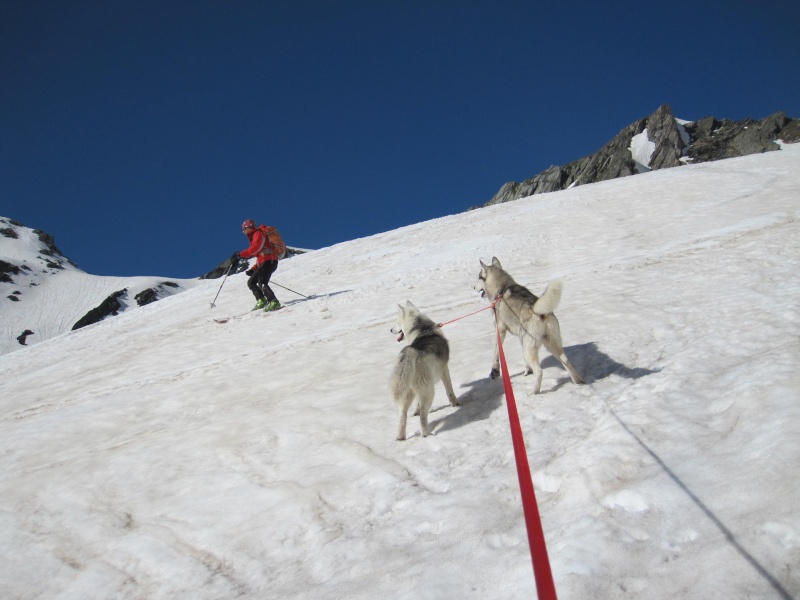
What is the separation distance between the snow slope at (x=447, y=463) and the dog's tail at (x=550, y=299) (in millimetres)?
1134

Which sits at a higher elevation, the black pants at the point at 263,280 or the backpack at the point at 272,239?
the backpack at the point at 272,239

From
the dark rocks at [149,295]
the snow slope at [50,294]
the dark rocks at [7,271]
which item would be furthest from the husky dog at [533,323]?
the dark rocks at [7,271]

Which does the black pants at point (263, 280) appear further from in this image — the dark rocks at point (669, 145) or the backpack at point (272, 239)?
the dark rocks at point (669, 145)

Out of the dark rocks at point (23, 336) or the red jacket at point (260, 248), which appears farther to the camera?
the dark rocks at point (23, 336)

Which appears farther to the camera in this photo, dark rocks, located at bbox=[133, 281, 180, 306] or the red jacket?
dark rocks, located at bbox=[133, 281, 180, 306]

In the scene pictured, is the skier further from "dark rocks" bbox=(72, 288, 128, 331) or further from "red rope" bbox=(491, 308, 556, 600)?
"dark rocks" bbox=(72, 288, 128, 331)

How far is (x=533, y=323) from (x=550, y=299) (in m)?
0.62

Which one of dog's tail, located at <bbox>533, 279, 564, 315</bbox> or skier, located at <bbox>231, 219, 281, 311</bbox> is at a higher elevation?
skier, located at <bbox>231, 219, 281, 311</bbox>

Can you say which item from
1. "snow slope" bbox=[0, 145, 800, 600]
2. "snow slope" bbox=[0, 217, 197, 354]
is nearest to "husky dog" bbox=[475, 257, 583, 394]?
"snow slope" bbox=[0, 145, 800, 600]

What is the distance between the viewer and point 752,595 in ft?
7.11

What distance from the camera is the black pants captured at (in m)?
18.3

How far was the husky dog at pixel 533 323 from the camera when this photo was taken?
6129mm

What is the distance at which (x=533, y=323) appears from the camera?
6488 millimetres

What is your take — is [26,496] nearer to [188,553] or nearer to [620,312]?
[188,553]
